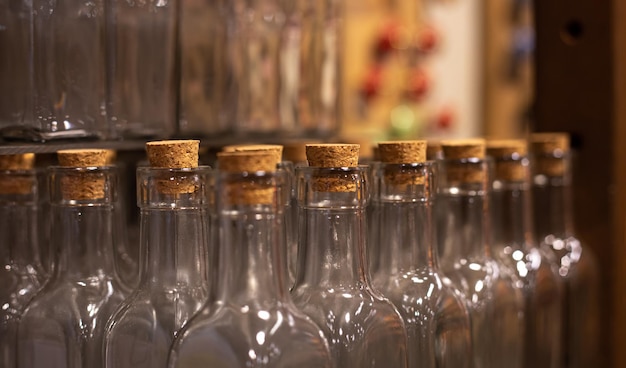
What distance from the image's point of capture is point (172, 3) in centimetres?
95

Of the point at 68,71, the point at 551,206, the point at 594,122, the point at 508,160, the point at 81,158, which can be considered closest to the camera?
the point at 81,158

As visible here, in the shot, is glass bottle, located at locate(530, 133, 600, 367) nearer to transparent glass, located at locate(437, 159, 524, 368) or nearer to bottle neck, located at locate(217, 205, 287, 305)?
transparent glass, located at locate(437, 159, 524, 368)

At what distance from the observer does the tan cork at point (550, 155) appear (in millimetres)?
994

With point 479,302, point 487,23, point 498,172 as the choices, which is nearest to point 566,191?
point 498,172

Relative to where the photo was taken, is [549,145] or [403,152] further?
[549,145]

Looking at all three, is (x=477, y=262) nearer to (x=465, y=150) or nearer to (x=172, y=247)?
(x=465, y=150)

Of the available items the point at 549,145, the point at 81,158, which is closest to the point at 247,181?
the point at 81,158

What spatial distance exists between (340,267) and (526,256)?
1.03 feet

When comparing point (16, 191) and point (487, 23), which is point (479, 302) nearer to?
point (16, 191)

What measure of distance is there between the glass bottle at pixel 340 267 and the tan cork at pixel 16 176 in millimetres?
227

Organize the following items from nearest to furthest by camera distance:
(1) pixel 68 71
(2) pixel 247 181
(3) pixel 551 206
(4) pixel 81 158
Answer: (2) pixel 247 181 < (4) pixel 81 158 < (1) pixel 68 71 < (3) pixel 551 206

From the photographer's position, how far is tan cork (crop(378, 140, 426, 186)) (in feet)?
2.35

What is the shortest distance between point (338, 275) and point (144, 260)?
5.5 inches

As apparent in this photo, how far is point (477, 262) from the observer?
2.73 ft
